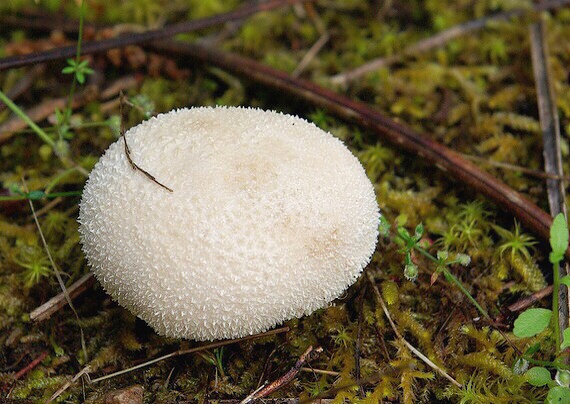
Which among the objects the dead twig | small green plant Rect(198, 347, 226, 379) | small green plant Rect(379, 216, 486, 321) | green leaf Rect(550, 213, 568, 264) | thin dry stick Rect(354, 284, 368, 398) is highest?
green leaf Rect(550, 213, 568, 264)

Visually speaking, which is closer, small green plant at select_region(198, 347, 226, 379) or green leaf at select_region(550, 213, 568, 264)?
green leaf at select_region(550, 213, 568, 264)

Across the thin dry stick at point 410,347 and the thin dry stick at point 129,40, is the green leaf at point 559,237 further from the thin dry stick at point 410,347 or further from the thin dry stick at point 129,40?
the thin dry stick at point 129,40

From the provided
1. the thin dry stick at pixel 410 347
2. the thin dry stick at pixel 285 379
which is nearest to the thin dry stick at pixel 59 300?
the thin dry stick at pixel 285 379

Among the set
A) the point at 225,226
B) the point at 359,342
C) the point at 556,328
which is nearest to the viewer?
the point at 225,226

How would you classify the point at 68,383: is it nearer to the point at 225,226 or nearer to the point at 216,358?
the point at 216,358

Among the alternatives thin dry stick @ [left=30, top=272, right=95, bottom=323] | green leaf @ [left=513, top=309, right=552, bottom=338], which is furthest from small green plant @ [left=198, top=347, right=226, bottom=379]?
green leaf @ [left=513, top=309, right=552, bottom=338]

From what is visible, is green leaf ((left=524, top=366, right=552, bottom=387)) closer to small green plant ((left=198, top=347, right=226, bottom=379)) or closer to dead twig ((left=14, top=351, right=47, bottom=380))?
small green plant ((left=198, top=347, right=226, bottom=379))

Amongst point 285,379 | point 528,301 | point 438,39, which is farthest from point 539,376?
point 438,39
